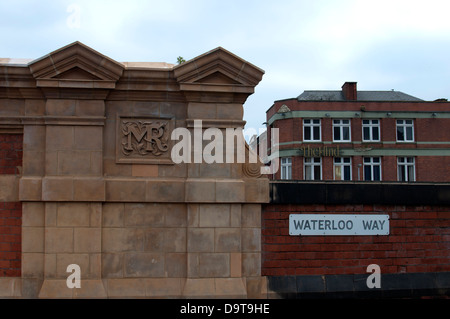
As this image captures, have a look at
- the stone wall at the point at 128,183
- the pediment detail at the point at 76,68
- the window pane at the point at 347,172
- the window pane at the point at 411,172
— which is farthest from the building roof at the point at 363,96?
the pediment detail at the point at 76,68

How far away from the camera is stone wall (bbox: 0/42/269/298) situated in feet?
24.9

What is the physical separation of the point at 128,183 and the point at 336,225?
11.8 ft

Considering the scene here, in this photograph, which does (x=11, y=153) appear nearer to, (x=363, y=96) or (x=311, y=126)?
(x=311, y=126)

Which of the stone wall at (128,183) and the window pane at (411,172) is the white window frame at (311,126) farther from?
the stone wall at (128,183)

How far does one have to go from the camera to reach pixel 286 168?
1628 inches

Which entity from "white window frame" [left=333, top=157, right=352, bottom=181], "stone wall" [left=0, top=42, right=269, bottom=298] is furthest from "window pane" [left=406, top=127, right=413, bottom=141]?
"stone wall" [left=0, top=42, right=269, bottom=298]

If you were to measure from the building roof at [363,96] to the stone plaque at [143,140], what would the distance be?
36.9m

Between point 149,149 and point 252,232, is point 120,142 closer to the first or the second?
point 149,149

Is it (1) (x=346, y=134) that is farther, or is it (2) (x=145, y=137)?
(1) (x=346, y=134)

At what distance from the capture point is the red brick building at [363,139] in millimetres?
40625

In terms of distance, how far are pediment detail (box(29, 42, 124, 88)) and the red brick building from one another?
33479 millimetres

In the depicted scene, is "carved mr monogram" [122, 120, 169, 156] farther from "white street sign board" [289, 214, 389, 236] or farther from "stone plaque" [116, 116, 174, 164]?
"white street sign board" [289, 214, 389, 236]

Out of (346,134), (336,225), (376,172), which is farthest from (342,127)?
(336,225)

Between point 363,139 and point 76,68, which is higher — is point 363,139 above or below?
above
